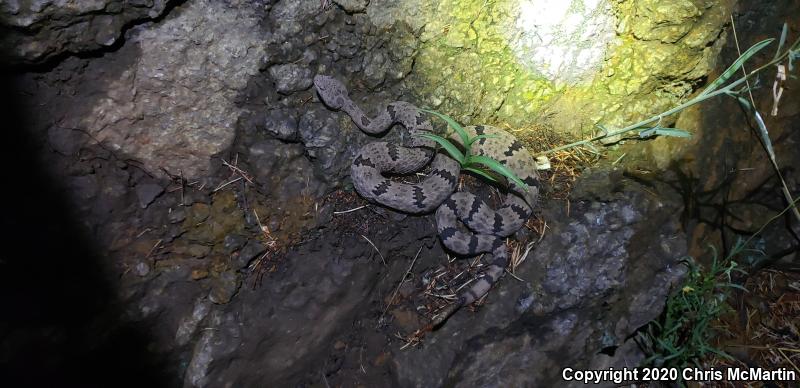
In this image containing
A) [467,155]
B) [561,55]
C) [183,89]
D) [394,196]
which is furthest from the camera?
[561,55]

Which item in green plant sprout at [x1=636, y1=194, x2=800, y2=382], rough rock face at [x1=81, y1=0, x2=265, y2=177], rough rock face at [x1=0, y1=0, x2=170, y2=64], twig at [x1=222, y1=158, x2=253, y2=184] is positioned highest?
rough rock face at [x1=0, y1=0, x2=170, y2=64]

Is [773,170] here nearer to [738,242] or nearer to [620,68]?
[738,242]

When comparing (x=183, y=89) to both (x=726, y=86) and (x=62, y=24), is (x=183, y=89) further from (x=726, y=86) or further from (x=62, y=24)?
(x=726, y=86)

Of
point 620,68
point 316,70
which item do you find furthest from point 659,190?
point 316,70

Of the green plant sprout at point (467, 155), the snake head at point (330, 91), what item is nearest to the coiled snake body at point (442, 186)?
the snake head at point (330, 91)

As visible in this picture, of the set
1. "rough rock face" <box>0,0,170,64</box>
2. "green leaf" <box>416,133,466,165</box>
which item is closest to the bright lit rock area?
"rough rock face" <box>0,0,170,64</box>

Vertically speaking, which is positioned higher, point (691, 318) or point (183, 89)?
point (183, 89)

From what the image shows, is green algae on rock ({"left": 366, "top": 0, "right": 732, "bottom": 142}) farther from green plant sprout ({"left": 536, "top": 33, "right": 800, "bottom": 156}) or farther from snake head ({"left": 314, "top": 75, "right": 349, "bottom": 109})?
snake head ({"left": 314, "top": 75, "right": 349, "bottom": 109})

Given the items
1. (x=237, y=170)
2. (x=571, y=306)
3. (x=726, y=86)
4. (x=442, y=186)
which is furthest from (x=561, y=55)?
(x=237, y=170)
